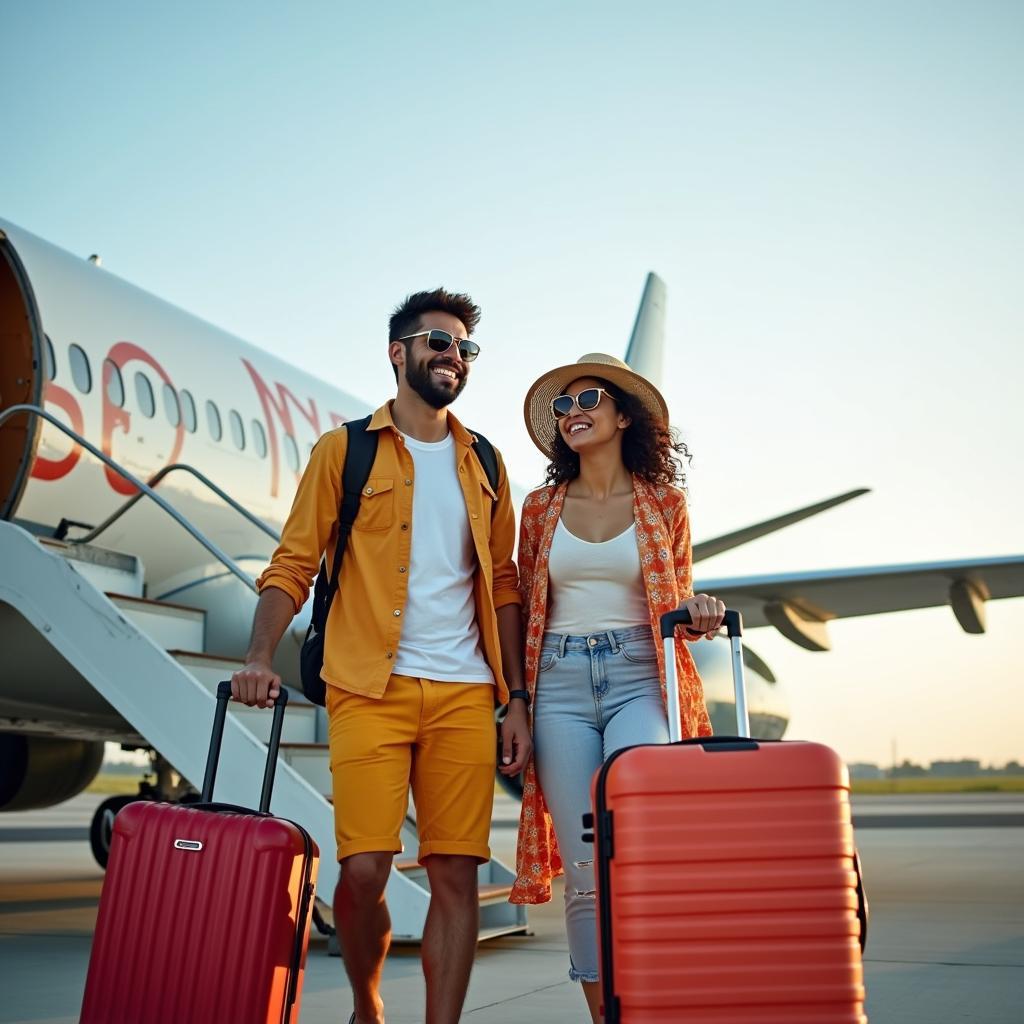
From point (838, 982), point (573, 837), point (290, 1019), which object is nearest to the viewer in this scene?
point (838, 982)

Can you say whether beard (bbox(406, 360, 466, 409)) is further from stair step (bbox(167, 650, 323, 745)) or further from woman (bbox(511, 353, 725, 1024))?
stair step (bbox(167, 650, 323, 745))

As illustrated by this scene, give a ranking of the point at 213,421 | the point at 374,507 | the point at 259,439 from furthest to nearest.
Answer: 1. the point at 259,439
2. the point at 213,421
3. the point at 374,507

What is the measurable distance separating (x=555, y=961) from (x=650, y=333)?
9109mm

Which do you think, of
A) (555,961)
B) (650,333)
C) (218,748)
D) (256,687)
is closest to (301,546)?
(256,687)

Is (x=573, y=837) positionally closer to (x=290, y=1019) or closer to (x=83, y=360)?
(x=290, y=1019)

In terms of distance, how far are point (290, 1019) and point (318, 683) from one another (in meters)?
0.83

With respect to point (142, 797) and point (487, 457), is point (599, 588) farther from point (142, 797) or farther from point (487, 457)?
point (142, 797)

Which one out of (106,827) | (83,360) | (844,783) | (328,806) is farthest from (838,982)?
(106,827)

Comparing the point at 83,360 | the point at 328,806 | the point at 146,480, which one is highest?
the point at 83,360

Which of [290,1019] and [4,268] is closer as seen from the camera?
[290,1019]

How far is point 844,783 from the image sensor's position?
98.5 inches

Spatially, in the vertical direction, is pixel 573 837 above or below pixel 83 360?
below

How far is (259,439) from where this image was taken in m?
8.46

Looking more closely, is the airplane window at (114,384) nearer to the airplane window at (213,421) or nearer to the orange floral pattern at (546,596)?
the airplane window at (213,421)
